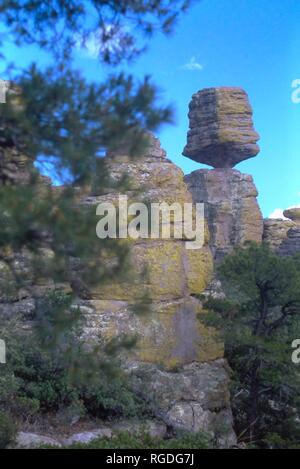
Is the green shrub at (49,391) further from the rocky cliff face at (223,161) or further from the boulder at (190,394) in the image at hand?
the rocky cliff face at (223,161)

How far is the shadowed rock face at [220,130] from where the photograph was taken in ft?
106

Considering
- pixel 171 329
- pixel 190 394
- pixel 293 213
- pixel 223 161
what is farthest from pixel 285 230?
pixel 190 394

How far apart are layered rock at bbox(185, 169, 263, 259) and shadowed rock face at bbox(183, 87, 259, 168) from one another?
85 centimetres

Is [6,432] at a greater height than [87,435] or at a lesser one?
greater

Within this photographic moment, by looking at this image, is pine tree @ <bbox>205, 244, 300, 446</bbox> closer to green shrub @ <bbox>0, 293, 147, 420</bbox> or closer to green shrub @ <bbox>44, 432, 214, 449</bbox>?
green shrub @ <bbox>0, 293, 147, 420</bbox>

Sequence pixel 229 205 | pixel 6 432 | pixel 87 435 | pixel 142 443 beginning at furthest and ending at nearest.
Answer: pixel 229 205, pixel 87 435, pixel 6 432, pixel 142 443

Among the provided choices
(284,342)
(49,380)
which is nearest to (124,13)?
(49,380)

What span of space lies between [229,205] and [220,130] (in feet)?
13.2

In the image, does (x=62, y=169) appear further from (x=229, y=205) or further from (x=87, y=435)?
(x=229, y=205)

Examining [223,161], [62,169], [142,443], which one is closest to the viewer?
[62,169]

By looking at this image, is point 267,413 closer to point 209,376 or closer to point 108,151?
point 209,376

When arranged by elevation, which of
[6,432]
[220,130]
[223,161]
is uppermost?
[220,130]

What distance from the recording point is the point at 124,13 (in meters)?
5.18

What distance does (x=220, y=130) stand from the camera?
32375 millimetres
